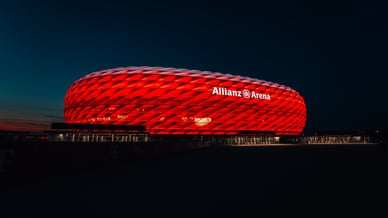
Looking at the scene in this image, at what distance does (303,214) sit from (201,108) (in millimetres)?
37806

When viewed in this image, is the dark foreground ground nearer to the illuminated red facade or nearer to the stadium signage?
the illuminated red facade

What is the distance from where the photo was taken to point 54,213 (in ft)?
12.8

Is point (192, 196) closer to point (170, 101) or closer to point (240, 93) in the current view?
point (170, 101)

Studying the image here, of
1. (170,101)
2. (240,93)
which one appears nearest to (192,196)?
(170,101)

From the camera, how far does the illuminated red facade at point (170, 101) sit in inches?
1566

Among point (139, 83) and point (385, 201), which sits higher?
Answer: point (139, 83)

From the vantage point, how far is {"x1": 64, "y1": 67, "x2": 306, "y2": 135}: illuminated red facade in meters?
39.8

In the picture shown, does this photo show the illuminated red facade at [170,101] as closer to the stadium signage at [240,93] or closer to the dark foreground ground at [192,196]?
the stadium signage at [240,93]

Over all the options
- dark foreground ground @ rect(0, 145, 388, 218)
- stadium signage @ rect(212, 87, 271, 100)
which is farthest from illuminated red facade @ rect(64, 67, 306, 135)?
dark foreground ground @ rect(0, 145, 388, 218)

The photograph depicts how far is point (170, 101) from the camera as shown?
4009 centimetres

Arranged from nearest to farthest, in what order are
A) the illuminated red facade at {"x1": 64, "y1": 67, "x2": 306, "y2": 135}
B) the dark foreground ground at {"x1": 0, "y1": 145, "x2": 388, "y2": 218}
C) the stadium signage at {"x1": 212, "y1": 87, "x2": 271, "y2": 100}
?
the dark foreground ground at {"x1": 0, "y1": 145, "x2": 388, "y2": 218}, the illuminated red facade at {"x1": 64, "y1": 67, "x2": 306, "y2": 135}, the stadium signage at {"x1": 212, "y1": 87, "x2": 271, "y2": 100}

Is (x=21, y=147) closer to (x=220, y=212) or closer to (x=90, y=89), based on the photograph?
(x=220, y=212)

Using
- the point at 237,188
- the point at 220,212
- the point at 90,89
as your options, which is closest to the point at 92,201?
the point at 220,212

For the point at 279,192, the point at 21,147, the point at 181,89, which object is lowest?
the point at 279,192
